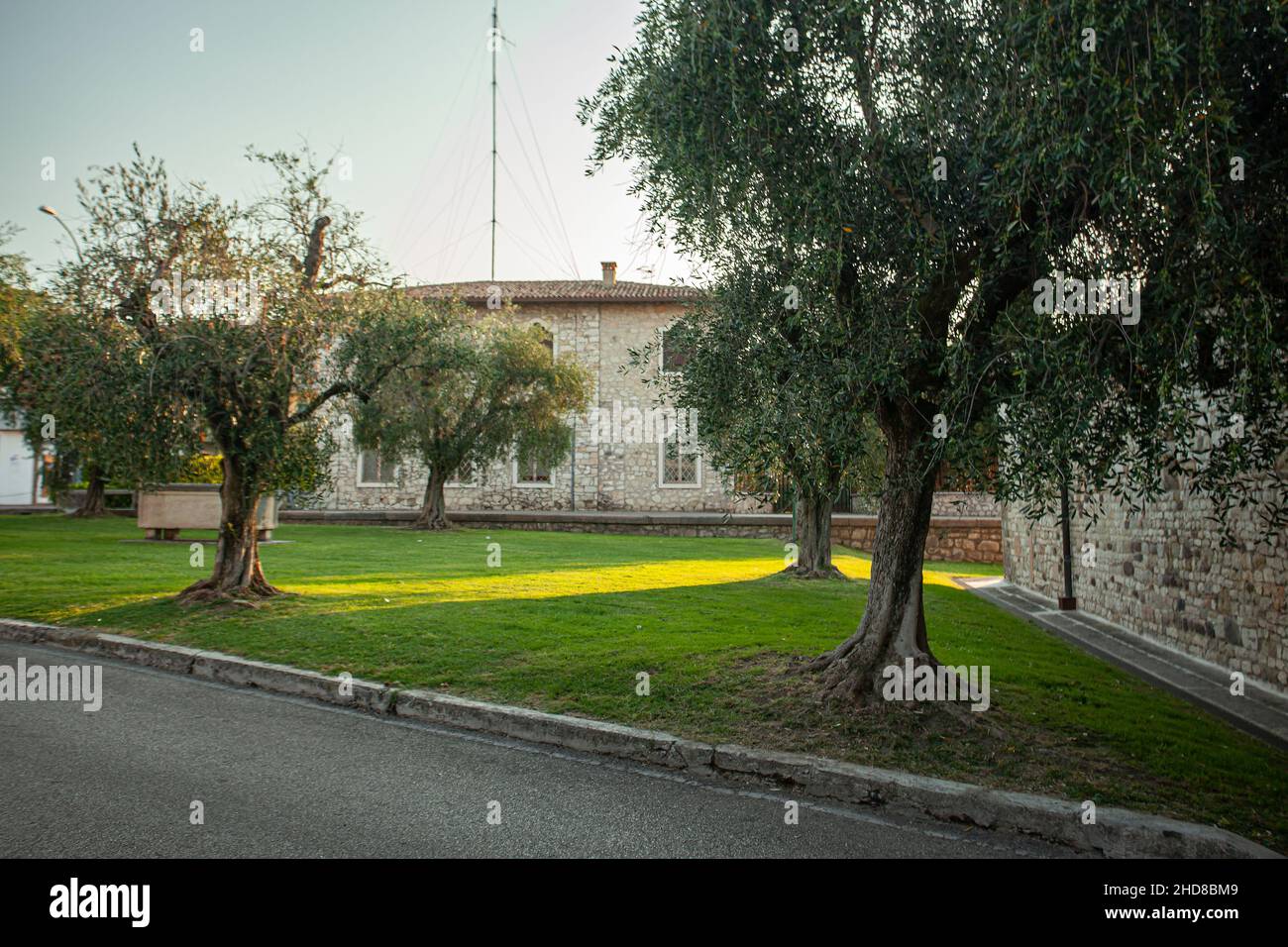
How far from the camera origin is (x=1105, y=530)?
1351 centimetres

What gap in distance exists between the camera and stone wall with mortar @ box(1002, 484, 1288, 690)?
334 inches

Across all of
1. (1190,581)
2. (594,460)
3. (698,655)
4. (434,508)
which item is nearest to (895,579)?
(698,655)

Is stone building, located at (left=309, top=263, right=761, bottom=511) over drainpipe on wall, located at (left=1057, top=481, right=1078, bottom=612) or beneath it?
over

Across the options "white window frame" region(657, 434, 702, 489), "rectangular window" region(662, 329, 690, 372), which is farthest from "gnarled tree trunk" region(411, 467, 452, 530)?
"rectangular window" region(662, 329, 690, 372)

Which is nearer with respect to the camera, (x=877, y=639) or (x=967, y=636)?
(x=877, y=639)

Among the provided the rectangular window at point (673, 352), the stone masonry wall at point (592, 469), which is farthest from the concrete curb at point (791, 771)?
the stone masonry wall at point (592, 469)

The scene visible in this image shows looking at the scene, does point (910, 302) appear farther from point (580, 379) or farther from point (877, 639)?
point (580, 379)

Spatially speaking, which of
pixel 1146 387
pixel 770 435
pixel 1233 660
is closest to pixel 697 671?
pixel 770 435

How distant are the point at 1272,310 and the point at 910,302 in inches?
74.8

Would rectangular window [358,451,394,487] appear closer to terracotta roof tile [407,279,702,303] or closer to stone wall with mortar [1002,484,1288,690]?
terracotta roof tile [407,279,702,303]

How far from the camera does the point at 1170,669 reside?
9.56 metres

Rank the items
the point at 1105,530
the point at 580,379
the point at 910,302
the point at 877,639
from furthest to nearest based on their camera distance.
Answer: the point at 580,379
the point at 1105,530
the point at 877,639
the point at 910,302

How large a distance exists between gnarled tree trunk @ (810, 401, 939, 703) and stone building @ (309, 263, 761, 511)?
2788 cm

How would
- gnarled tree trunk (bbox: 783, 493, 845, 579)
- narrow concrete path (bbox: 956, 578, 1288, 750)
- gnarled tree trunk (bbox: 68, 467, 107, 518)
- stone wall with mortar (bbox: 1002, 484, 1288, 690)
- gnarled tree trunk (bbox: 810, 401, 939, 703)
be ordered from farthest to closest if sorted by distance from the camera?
1. gnarled tree trunk (bbox: 68, 467, 107, 518)
2. gnarled tree trunk (bbox: 783, 493, 845, 579)
3. stone wall with mortar (bbox: 1002, 484, 1288, 690)
4. narrow concrete path (bbox: 956, 578, 1288, 750)
5. gnarled tree trunk (bbox: 810, 401, 939, 703)
